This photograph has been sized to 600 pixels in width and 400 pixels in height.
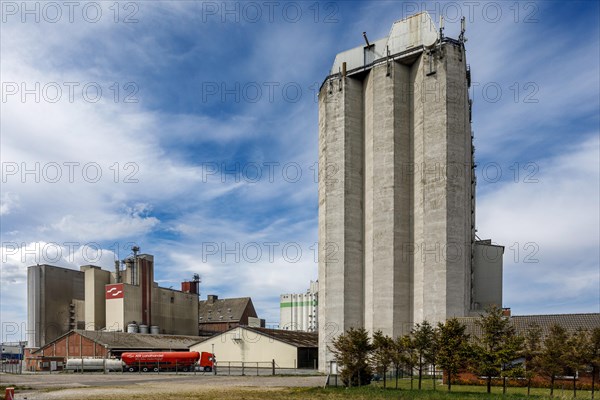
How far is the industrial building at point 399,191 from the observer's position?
56469 mm

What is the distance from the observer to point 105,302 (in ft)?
319

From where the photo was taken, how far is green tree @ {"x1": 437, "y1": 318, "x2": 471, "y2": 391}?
33.3m

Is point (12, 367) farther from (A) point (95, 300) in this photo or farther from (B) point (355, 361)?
(B) point (355, 361)

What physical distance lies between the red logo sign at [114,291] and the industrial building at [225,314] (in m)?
29.7

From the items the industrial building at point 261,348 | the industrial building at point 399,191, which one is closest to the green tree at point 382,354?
the industrial building at point 399,191

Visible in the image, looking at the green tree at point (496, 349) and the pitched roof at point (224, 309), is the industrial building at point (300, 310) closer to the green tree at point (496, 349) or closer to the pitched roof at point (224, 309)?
the pitched roof at point (224, 309)

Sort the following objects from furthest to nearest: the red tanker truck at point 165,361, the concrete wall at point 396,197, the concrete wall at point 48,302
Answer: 1. the concrete wall at point 48,302
2. the red tanker truck at point 165,361
3. the concrete wall at point 396,197

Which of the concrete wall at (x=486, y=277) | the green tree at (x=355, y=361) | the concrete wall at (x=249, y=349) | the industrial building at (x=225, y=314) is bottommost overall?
the industrial building at (x=225, y=314)

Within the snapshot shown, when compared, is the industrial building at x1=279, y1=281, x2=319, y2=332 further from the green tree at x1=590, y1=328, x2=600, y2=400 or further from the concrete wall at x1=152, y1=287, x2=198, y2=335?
the green tree at x1=590, y1=328, x2=600, y2=400

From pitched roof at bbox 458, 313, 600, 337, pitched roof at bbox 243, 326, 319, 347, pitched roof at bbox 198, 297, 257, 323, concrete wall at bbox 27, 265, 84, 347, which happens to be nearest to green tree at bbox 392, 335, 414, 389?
pitched roof at bbox 458, 313, 600, 337

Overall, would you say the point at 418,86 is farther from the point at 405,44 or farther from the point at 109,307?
the point at 109,307

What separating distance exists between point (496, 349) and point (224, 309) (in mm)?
99885

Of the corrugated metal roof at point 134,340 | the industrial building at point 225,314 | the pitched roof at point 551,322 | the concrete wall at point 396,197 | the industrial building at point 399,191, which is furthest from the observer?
the industrial building at point 225,314

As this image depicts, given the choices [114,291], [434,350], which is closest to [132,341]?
[114,291]
